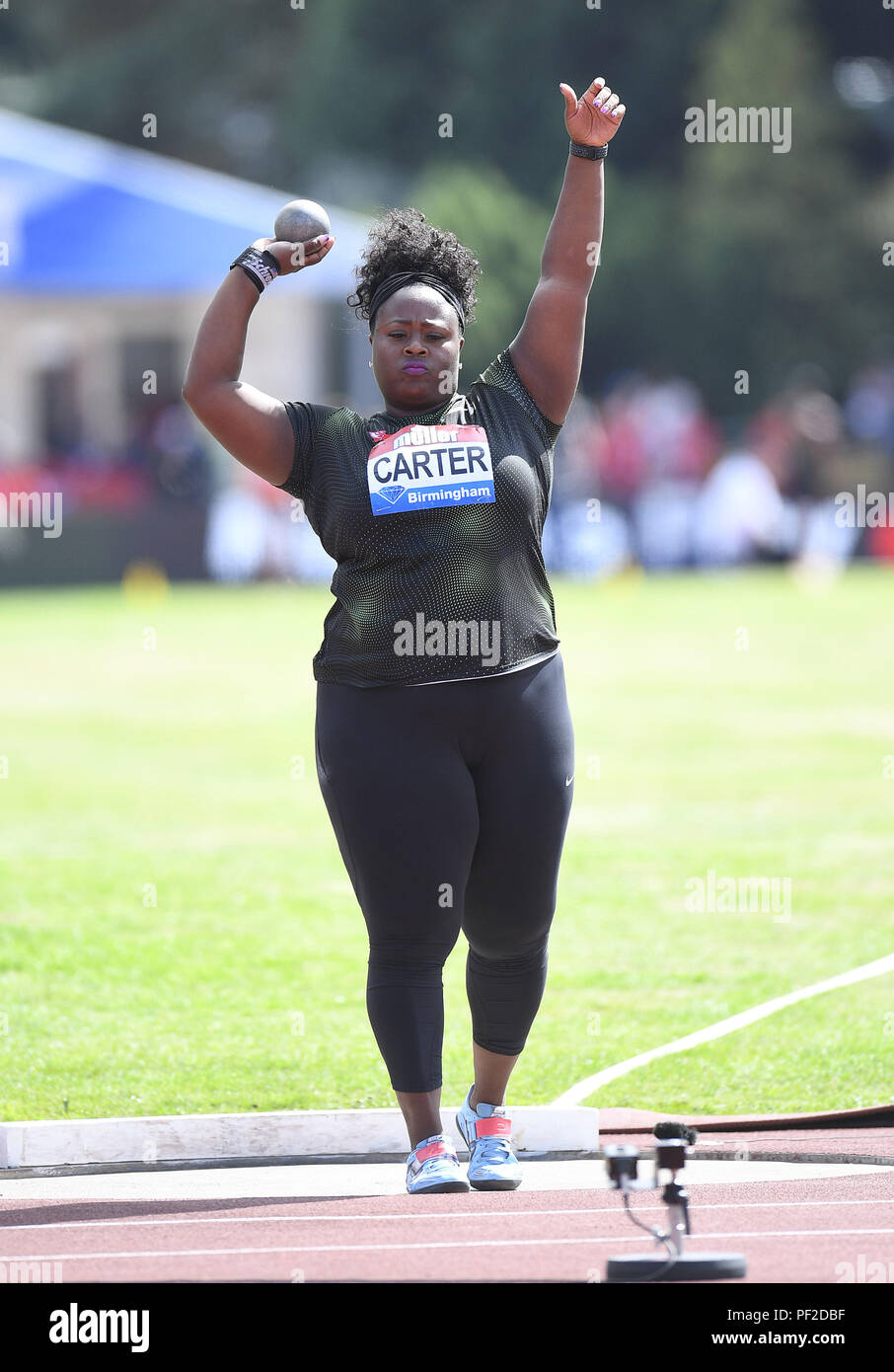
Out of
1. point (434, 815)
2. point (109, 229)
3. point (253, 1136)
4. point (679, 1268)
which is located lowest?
point (253, 1136)

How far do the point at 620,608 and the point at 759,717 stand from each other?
32.5 ft

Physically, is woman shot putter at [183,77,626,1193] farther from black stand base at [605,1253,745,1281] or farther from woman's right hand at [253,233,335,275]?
black stand base at [605,1253,745,1281]

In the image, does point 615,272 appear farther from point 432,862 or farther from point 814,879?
point 432,862

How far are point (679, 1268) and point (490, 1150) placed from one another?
3.94 ft

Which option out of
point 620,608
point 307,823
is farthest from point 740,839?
point 620,608

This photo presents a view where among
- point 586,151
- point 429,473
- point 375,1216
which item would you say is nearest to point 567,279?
point 586,151

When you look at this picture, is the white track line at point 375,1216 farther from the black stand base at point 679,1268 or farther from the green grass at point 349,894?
the green grass at point 349,894

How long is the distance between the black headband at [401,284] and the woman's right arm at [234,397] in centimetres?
19

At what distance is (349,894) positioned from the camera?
9.84 m

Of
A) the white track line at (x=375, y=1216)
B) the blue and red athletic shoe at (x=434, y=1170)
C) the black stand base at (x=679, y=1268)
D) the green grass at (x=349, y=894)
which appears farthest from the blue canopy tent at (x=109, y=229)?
the black stand base at (x=679, y=1268)

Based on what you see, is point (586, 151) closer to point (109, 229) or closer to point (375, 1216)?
point (375, 1216)

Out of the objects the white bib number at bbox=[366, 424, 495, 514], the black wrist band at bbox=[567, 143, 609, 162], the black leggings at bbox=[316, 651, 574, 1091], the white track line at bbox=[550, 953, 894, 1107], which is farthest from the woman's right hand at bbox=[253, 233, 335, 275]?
the white track line at bbox=[550, 953, 894, 1107]

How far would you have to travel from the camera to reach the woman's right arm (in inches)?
198
